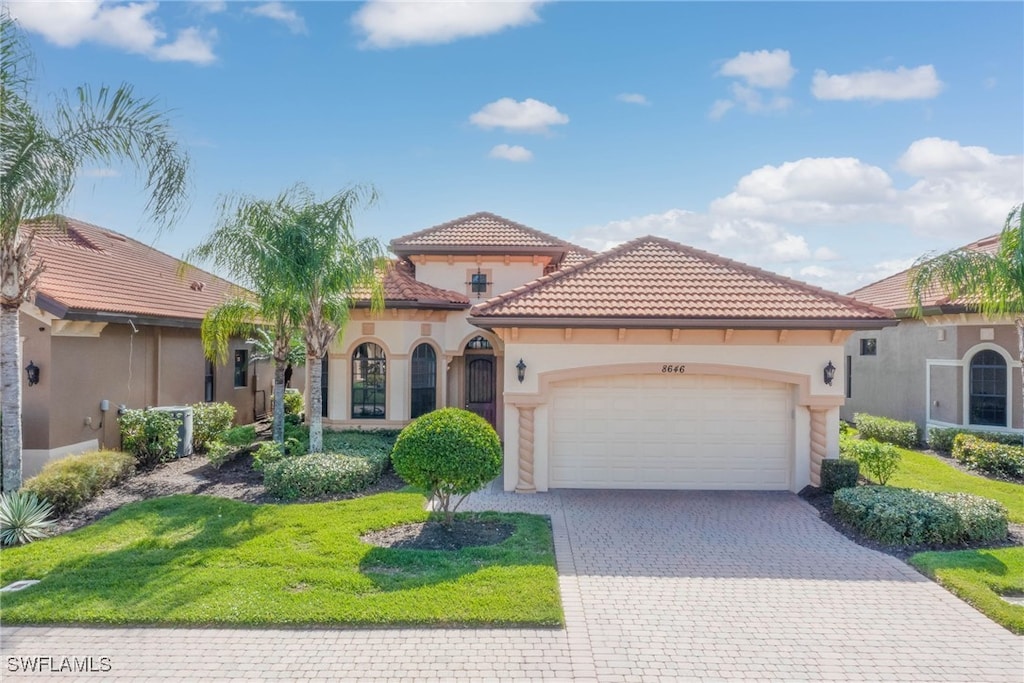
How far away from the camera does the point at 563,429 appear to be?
10.9m

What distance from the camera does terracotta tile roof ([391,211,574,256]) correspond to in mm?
15820

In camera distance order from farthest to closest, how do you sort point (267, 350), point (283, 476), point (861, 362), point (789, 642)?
point (861, 362) → point (267, 350) → point (283, 476) → point (789, 642)

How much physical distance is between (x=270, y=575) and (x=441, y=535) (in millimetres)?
2427

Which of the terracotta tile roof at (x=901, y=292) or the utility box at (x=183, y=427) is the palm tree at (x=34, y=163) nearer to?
the utility box at (x=183, y=427)

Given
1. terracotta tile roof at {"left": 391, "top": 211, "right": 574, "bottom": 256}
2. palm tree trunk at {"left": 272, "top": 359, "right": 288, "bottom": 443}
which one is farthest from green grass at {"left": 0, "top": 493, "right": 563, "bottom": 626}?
terracotta tile roof at {"left": 391, "top": 211, "right": 574, "bottom": 256}

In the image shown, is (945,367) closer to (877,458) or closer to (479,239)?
(877,458)

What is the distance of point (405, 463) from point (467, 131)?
1104cm

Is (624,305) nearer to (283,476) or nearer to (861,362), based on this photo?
(283,476)

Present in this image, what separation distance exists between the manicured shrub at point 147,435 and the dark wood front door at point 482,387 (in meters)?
7.66

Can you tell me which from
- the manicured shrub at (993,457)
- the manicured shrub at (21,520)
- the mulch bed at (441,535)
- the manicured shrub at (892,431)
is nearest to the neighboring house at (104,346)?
the manicured shrub at (21,520)

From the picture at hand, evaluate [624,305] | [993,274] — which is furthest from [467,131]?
[993,274]

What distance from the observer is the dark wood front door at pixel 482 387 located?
16.1 m

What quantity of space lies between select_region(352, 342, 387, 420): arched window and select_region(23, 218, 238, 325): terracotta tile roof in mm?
3744

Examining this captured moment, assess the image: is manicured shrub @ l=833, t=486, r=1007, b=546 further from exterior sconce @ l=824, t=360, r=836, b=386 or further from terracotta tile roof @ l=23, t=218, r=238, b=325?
terracotta tile roof @ l=23, t=218, r=238, b=325
